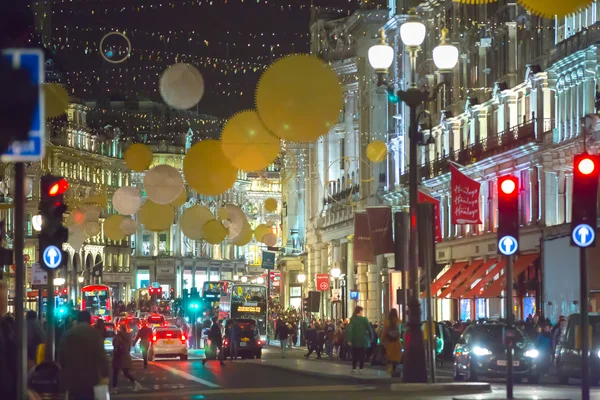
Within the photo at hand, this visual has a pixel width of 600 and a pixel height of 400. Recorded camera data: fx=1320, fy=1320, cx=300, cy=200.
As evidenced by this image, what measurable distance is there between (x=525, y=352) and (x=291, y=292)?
Answer: 226ft

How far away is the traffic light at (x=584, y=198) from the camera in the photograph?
16.7m

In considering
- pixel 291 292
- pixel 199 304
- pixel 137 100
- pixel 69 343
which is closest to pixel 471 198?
pixel 69 343

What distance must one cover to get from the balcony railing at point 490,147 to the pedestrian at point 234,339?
10149mm

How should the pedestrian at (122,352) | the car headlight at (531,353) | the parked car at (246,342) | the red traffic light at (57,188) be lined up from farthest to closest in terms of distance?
the parked car at (246,342) < the car headlight at (531,353) < the pedestrian at (122,352) < the red traffic light at (57,188)

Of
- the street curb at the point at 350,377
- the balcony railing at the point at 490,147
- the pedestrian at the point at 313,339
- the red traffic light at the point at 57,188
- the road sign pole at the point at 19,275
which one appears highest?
the balcony railing at the point at 490,147

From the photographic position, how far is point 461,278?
52.9 m

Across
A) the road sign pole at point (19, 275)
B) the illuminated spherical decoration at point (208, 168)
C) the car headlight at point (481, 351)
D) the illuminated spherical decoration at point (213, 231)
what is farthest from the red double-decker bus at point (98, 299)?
the road sign pole at point (19, 275)

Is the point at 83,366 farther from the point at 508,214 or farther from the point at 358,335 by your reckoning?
the point at 358,335

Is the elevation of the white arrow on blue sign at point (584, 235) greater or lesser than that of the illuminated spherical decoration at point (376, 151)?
lesser

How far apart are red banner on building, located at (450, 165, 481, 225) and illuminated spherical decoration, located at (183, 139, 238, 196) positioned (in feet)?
57.0

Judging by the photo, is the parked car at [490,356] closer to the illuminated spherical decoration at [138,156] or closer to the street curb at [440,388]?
the street curb at [440,388]

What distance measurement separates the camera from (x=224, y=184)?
85.7 feet

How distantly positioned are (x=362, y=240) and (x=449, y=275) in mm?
5361

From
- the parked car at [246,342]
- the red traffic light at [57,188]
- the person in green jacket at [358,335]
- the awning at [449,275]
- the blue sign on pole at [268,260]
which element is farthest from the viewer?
the blue sign on pole at [268,260]
